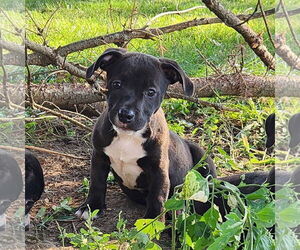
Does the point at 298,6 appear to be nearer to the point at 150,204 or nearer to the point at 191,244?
the point at 191,244

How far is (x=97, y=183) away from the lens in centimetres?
404

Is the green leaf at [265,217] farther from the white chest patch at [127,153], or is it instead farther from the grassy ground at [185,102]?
the white chest patch at [127,153]

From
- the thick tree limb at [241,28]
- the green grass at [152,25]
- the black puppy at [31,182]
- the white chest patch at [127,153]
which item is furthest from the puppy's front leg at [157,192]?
the green grass at [152,25]

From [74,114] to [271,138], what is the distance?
2.03 m

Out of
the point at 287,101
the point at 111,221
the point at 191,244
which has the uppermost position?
the point at 287,101

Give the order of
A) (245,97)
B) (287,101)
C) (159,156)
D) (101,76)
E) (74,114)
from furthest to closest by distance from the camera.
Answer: (245,97), (74,114), (101,76), (159,156), (287,101)

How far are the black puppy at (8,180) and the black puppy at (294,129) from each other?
125 cm

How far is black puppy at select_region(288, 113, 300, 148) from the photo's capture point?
217cm

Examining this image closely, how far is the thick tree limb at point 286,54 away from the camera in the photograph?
238 cm

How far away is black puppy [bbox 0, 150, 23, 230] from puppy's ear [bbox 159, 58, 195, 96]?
1021 mm

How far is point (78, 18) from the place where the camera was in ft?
25.2

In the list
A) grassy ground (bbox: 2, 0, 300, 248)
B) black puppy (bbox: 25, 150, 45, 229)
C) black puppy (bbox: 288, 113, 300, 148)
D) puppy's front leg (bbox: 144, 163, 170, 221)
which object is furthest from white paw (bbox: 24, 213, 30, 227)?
black puppy (bbox: 288, 113, 300, 148)

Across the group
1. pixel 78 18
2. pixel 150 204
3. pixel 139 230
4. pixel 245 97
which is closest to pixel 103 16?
pixel 78 18

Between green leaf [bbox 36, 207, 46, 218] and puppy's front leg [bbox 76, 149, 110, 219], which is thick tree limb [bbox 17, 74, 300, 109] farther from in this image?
green leaf [bbox 36, 207, 46, 218]
